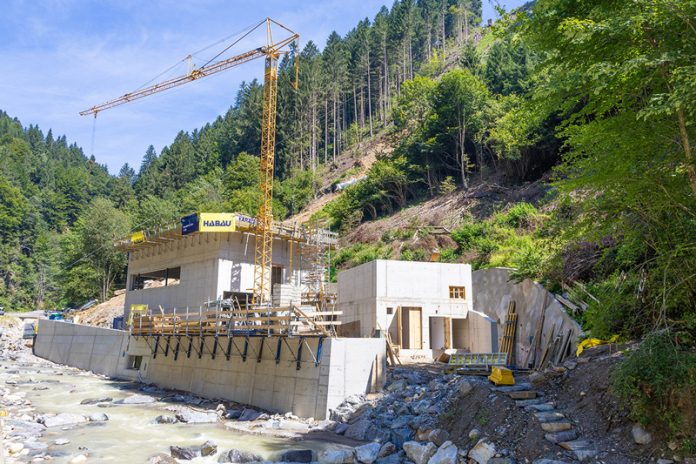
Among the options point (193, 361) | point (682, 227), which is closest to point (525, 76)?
point (193, 361)

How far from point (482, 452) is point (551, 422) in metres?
1.57

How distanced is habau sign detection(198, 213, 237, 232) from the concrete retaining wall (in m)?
A: 6.72

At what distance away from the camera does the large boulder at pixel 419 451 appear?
12.3 metres

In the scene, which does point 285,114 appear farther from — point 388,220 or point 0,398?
point 0,398

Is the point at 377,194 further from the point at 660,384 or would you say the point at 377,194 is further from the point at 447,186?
the point at 660,384

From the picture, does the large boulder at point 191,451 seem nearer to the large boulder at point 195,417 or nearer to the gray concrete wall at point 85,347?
the large boulder at point 195,417

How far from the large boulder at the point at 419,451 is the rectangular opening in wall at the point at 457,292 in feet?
48.2

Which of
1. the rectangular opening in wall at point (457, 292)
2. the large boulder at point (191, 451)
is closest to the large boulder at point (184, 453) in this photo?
the large boulder at point (191, 451)

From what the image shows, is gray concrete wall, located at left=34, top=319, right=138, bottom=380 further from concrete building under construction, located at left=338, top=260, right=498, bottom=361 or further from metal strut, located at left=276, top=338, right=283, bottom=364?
metal strut, located at left=276, top=338, right=283, bottom=364

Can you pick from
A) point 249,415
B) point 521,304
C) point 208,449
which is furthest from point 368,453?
point 521,304

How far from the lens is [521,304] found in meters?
22.3

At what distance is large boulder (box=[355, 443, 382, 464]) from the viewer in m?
12.8

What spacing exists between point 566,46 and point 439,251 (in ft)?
102

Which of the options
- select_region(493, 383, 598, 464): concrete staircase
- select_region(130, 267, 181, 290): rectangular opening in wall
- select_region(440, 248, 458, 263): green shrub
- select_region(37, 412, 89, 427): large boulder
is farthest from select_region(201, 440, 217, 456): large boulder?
select_region(440, 248, 458, 263): green shrub
